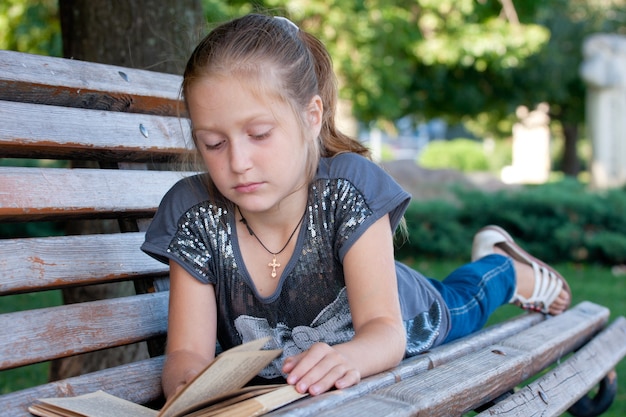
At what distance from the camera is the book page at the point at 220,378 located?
131 cm

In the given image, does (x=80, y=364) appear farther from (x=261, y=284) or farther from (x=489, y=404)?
(x=489, y=404)

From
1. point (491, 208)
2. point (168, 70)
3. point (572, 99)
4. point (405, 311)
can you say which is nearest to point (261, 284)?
point (405, 311)

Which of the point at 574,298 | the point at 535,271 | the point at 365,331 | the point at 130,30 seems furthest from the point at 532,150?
the point at 365,331

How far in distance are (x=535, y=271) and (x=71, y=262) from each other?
1.76 meters

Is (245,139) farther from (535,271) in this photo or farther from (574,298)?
(574,298)

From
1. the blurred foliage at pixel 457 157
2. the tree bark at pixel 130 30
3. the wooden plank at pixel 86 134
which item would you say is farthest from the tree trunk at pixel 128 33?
the blurred foliage at pixel 457 157

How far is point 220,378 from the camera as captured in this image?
1.37m

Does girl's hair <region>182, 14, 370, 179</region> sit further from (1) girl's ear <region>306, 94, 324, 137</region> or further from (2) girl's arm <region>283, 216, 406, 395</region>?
(2) girl's arm <region>283, 216, 406, 395</region>

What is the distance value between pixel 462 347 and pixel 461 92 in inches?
591

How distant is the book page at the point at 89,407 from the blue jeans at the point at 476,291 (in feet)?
3.94

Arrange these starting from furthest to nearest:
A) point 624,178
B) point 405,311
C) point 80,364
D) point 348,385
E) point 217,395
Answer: point 624,178 < point 80,364 < point 405,311 < point 348,385 < point 217,395

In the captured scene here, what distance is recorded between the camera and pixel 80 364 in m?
3.46

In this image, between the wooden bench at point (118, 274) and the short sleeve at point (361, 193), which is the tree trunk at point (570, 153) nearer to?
the wooden bench at point (118, 274)

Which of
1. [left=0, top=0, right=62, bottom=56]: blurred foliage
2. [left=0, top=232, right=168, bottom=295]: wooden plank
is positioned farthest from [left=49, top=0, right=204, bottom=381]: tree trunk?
[left=0, top=0, right=62, bottom=56]: blurred foliage
